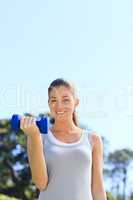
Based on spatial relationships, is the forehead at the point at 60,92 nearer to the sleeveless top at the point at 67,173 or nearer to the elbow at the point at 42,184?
the sleeveless top at the point at 67,173

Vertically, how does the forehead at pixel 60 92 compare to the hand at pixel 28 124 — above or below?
above

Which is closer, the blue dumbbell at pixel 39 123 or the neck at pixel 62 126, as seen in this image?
the blue dumbbell at pixel 39 123

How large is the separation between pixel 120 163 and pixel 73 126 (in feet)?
155

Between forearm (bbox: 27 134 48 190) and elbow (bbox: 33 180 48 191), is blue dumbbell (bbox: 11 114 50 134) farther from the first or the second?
elbow (bbox: 33 180 48 191)

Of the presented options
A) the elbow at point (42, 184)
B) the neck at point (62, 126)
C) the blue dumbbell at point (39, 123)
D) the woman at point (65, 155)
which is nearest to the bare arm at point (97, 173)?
the woman at point (65, 155)

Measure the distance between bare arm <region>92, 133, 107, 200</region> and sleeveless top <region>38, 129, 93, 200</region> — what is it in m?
0.07

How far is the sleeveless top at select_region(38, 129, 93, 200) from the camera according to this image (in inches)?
90.0

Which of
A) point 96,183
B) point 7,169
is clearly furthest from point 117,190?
point 96,183

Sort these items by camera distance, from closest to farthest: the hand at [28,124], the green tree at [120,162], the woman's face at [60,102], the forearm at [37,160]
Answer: the hand at [28,124] → the forearm at [37,160] → the woman's face at [60,102] → the green tree at [120,162]

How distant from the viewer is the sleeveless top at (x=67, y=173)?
2.29 m

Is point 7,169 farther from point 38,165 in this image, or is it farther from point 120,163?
Answer: point 38,165

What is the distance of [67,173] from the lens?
7.55ft

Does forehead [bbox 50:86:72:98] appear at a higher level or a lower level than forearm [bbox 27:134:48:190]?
higher

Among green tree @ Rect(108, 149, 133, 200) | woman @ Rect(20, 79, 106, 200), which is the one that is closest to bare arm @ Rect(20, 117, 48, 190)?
woman @ Rect(20, 79, 106, 200)
